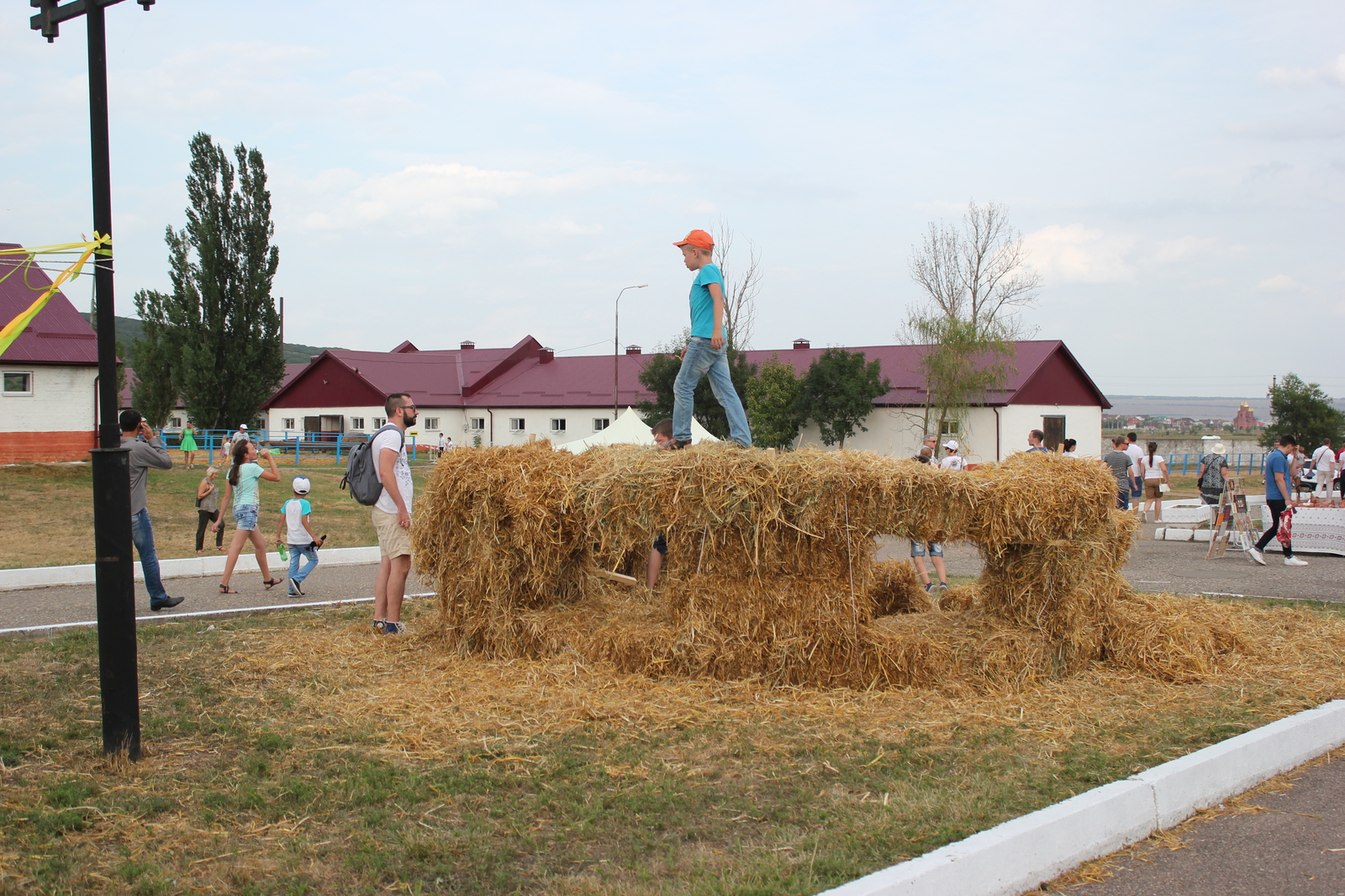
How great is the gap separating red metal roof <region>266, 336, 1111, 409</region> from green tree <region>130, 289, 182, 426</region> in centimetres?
897

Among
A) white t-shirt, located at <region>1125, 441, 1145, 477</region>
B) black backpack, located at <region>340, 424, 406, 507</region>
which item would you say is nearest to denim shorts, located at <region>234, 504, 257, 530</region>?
black backpack, located at <region>340, 424, 406, 507</region>

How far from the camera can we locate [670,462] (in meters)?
6.60

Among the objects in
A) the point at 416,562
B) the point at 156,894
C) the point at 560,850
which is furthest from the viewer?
the point at 416,562

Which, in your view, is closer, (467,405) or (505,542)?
(505,542)

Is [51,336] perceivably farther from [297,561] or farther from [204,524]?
[297,561]

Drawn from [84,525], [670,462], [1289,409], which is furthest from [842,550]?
[1289,409]

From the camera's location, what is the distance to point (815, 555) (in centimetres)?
648

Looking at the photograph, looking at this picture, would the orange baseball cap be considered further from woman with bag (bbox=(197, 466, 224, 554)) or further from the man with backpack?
woman with bag (bbox=(197, 466, 224, 554))

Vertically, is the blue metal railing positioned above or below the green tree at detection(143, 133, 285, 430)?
below

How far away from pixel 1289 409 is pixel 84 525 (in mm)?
55353

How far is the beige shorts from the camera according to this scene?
820cm

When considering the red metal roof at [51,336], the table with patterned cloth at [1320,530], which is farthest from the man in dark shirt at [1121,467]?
the red metal roof at [51,336]

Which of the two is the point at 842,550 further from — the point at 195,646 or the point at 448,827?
the point at 195,646

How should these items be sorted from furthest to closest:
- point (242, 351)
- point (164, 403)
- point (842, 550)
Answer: point (164, 403) < point (242, 351) < point (842, 550)
